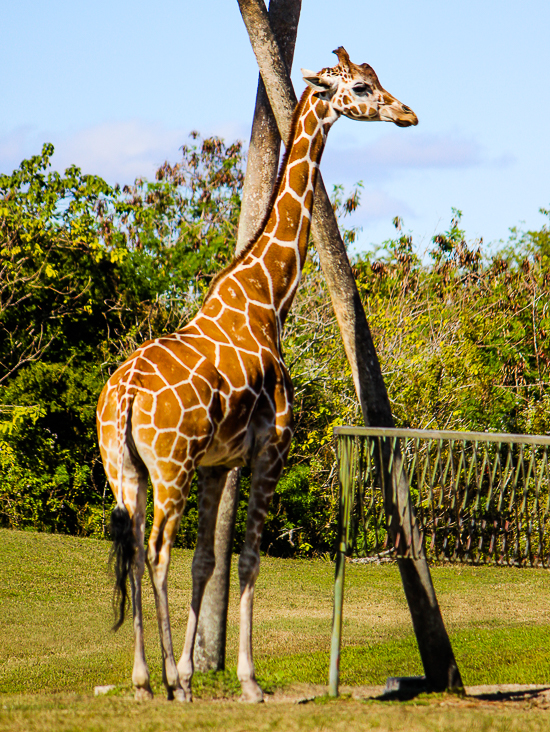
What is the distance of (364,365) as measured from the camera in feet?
24.2

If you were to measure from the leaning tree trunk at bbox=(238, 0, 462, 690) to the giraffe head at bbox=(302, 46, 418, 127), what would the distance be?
574mm

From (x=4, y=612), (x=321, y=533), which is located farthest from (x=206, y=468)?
(x=321, y=533)

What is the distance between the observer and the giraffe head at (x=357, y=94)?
6.75 metres

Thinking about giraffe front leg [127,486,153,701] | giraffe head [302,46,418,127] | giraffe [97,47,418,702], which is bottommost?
giraffe front leg [127,486,153,701]

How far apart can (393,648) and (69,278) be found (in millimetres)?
12722

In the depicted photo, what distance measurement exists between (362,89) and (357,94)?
63 millimetres

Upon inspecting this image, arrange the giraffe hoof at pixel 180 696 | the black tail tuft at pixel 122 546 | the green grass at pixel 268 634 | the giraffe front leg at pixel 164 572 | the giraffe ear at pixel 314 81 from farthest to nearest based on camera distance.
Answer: the giraffe ear at pixel 314 81, the giraffe hoof at pixel 180 696, the giraffe front leg at pixel 164 572, the black tail tuft at pixel 122 546, the green grass at pixel 268 634

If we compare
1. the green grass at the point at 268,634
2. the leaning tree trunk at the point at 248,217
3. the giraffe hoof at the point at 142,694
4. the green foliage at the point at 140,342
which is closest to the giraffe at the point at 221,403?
the giraffe hoof at the point at 142,694

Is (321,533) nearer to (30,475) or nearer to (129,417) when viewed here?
(30,475)

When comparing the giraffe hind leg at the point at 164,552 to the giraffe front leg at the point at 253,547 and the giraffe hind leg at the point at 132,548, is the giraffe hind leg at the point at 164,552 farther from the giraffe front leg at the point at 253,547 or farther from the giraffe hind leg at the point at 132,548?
the giraffe front leg at the point at 253,547

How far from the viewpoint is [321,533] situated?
17.9 meters

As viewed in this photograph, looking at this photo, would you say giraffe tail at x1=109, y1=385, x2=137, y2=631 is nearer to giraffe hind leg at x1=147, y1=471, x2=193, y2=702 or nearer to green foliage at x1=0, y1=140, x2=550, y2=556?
giraffe hind leg at x1=147, y1=471, x2=193, y2=702

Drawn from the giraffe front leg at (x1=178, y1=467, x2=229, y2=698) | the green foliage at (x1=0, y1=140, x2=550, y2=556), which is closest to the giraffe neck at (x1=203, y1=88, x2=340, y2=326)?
the giraffe front leg at (x1=178, y1=467, x2=229, y2=698)

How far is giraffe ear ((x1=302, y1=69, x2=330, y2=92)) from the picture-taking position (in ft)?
21.9
